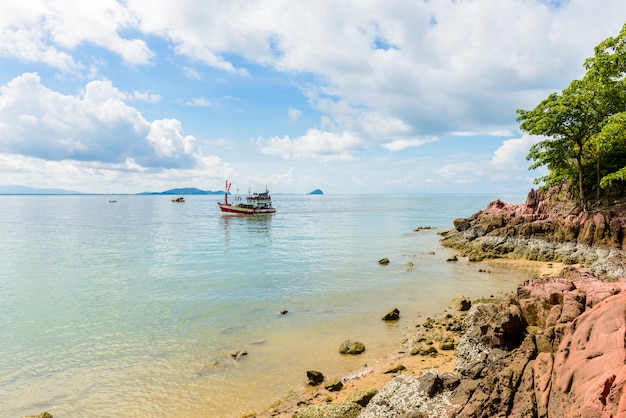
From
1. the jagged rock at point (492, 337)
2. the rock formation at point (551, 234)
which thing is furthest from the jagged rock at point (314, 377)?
the rock formation at point (551, 234)

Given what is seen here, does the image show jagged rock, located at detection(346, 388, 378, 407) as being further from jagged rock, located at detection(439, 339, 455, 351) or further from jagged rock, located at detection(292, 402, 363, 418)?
jagged rock, located at detection(439, 339, 455, 351)

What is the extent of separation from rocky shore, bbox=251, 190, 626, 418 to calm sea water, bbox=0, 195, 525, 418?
1647 millimetres

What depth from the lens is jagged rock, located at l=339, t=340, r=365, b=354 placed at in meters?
13.8

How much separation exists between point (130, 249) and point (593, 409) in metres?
44.5

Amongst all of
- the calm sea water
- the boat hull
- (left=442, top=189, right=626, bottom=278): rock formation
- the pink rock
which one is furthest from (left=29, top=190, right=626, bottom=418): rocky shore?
the boat hull

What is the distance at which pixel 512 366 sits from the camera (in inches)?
301

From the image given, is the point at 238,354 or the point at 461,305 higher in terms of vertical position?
the point at 461,305

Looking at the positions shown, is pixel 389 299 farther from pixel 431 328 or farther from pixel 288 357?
pixel 288 357

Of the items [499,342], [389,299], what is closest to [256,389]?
[499,342]

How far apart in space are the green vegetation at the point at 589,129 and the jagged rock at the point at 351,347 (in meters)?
22.9

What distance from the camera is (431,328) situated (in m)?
15.8

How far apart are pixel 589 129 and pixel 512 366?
1198 inches

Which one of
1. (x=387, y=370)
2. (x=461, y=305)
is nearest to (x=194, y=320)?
(x=387, y=370)

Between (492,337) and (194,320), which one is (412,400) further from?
(194,320)
